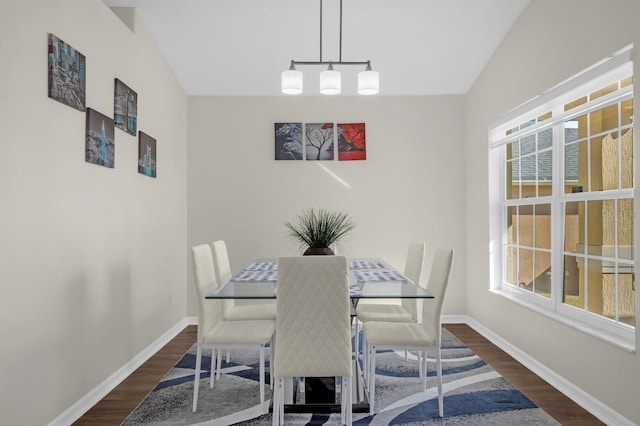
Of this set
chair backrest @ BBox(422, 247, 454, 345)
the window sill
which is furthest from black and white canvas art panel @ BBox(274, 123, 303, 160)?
the window sill

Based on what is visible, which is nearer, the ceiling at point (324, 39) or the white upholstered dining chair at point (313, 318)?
the white upholstered dining chair at point (313, 318)

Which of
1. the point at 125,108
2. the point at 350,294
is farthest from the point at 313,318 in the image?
the point at 125,108

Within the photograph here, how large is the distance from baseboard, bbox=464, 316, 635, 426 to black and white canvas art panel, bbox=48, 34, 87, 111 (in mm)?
3551

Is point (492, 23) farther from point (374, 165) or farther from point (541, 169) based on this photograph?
point (374, 165)

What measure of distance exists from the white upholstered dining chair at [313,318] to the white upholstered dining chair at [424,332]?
1.53 ft

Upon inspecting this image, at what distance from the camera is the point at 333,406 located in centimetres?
278

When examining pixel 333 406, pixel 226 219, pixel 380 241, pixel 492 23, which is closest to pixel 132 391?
pixel 333 406

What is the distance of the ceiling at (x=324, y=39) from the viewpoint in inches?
158

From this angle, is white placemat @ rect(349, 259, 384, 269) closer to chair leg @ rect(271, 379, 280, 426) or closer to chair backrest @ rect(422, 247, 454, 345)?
chair backrest @ rect(422, 247, 454, 345)

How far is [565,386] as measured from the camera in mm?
3205

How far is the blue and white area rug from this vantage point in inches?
110

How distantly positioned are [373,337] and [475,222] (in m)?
2.60

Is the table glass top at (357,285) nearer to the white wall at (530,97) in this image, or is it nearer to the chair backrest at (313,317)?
the chair backrest at (313,317)

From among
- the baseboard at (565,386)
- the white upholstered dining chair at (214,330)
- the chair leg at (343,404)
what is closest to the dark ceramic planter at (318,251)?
the white upholstered dining chair at (214,330)
